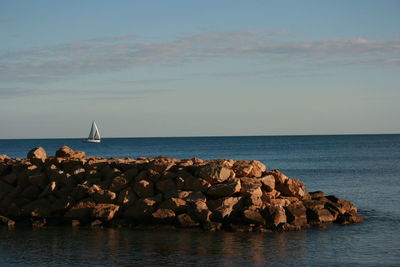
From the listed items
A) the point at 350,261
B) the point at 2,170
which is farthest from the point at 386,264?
the point at 2,170

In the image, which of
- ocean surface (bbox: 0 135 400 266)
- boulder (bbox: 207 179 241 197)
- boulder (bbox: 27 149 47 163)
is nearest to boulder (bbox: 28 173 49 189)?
boulder (bbox: 27 149 47 163)

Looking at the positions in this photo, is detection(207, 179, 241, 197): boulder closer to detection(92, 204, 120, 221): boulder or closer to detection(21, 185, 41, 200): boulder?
detection(92, 204, 120, 221): boulder

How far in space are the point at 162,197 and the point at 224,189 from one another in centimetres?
294

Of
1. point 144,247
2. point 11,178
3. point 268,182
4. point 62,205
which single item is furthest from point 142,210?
point 11,178

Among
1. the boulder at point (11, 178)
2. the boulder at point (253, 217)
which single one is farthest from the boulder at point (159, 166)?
the boulder at point (11, 178)

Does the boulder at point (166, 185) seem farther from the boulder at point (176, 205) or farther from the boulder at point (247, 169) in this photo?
the boulder at point (247, 169)

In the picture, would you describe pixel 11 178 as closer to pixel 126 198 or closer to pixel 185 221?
pixel 126 198

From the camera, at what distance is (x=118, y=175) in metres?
27.0

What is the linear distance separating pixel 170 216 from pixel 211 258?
18.3 feet

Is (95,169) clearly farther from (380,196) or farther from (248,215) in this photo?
(380,196)

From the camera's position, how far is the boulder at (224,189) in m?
24.8

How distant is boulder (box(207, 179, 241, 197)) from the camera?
24844 millimetres

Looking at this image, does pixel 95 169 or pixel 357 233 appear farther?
pixel 95 169

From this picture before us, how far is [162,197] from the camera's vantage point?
84.1 ft
